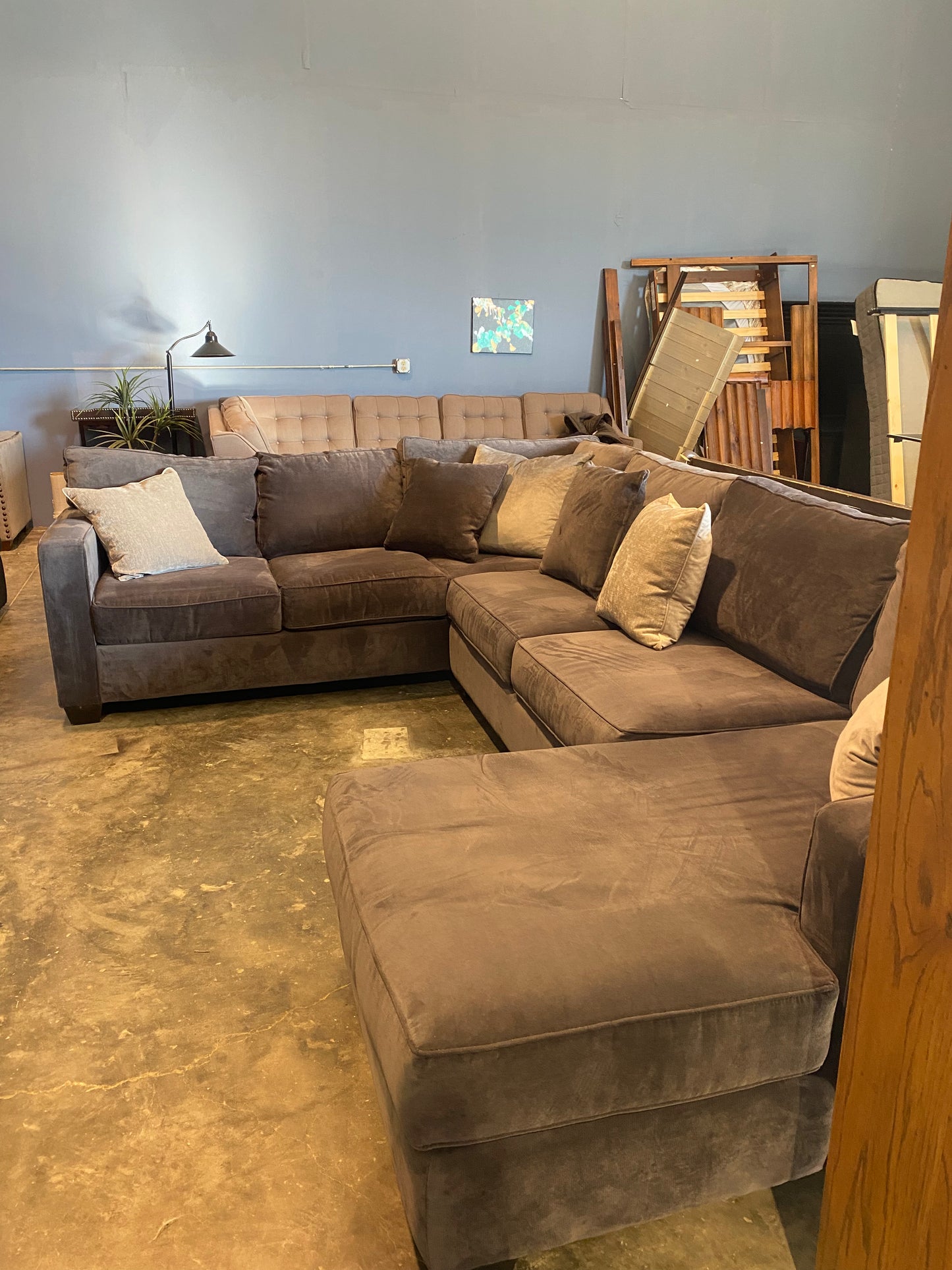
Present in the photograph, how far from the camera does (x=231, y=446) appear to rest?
15.6ft

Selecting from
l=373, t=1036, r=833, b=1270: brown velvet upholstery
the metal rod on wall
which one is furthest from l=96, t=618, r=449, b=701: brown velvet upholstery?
the metal rod on wall

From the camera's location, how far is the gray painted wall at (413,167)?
5.28 metres

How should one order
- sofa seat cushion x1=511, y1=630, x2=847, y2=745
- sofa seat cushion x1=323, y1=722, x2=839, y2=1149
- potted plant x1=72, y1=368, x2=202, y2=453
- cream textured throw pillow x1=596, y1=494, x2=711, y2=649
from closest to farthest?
sofa seat cushion x1=323, y1=722, x2=839, y2=1149 → sofa seat cushion x1=511, y1=630, x2=847, y2=745 → cream textured throw pillow x1=596, y1=494, x2=711, y2=649 → potted plant x1=72, y1=368, x2=202, y2=453

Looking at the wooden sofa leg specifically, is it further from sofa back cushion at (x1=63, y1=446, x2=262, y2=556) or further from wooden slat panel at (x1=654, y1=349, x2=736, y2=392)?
wooden slat panel at (x1=654, y1=349, x2=736, y2=392)

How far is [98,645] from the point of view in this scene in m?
3.06

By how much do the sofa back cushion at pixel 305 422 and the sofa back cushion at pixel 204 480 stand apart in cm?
155

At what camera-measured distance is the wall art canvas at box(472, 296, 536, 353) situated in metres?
5.93

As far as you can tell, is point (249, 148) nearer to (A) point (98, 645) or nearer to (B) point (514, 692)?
(A) point (98, 645)

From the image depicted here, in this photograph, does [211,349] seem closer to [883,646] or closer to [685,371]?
[685,371]

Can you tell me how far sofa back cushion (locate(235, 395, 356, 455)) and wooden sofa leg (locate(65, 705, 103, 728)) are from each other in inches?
94.5

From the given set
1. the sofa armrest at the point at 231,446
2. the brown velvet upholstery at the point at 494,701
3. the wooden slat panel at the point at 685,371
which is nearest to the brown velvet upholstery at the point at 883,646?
the brown velvet upholstery at the point at 494,701

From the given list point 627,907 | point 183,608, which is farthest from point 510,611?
point 627,907

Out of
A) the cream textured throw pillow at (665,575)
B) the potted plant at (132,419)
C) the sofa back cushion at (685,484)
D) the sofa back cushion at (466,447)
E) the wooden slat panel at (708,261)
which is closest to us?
the cream textured throw pillow at (665,575)

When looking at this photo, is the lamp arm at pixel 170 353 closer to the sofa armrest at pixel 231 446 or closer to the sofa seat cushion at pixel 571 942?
the sofa armrest at pixel 231 446
